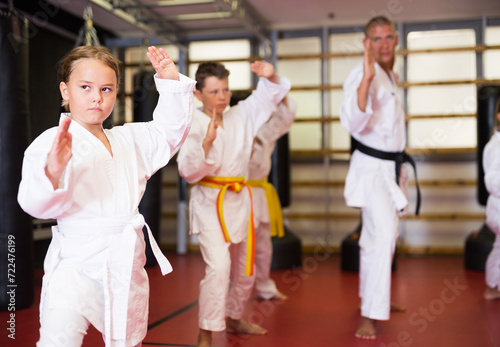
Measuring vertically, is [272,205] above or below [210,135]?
below

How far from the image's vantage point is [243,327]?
3.03 meters

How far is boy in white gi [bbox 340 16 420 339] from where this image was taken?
290 centimetres

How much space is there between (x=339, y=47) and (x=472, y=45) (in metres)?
1.44

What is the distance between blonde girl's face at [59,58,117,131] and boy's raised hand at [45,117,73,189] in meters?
0.20

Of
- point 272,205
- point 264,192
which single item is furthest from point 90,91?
point 272,205

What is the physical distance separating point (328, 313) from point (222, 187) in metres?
1.24

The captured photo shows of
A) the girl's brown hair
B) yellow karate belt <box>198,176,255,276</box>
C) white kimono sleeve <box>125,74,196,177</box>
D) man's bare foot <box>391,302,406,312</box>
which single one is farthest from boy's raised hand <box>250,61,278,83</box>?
man's bare foot <box>391,302,406,312</box>

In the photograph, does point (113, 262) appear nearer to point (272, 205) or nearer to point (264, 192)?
point (264, 192)

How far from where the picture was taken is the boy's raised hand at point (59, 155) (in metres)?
1.48

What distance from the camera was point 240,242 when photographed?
2930 millimetres

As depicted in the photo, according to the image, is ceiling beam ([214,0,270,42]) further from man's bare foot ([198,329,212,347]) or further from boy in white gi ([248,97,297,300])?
man's bare foot ([198,329,212,347])

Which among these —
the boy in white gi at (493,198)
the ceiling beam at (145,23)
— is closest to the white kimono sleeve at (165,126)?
the boy in white gi at (493,198)

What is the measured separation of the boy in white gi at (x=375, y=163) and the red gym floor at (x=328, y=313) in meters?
0.29

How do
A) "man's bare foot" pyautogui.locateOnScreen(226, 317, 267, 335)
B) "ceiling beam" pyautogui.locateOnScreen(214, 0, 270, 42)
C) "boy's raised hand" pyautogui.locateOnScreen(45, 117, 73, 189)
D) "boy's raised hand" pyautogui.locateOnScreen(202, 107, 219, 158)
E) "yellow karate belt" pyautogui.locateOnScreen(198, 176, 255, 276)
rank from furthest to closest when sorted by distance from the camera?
"ceiling beam" pyautogui.locateOnScreen(214, 0, 270, 42), "man's bare foot" pyautogui.locateOnScreen(226, 317, 267, 335), "yellow karate belt" pyautogui.locateOnScreen(198, 176, 255, 276), "boy's raised hand" pyautogui.locateOnScreen(202, 107, 219, 158), "boy's raised hand" pyautogui.locateOnScreen(45, 117, 73, 189)
